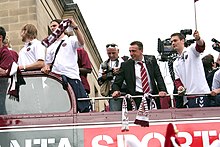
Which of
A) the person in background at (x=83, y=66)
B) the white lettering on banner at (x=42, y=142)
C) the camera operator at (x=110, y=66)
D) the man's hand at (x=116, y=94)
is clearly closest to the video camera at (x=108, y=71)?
the camera operator at (x=110, y=66)

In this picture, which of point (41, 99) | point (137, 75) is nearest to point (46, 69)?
point (41, 99)

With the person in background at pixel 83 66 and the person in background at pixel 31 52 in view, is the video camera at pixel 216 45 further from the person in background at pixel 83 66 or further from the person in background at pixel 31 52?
the person in background at pixel 31 52

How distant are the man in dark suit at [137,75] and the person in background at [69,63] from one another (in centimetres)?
52

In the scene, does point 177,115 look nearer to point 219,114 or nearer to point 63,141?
point 219,114

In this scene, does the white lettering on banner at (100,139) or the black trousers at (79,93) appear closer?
the white lettering on banner at (100,139)

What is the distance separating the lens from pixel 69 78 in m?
6.85

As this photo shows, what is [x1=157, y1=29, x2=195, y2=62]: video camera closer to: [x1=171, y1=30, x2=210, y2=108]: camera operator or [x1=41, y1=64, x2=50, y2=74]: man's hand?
[x1=171, y1=30, x2=210, y2=108]: camera operator

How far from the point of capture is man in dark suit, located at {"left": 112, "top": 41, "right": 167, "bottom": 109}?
7.13m

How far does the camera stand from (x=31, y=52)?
277 inches

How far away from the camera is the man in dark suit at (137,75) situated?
7.13 m

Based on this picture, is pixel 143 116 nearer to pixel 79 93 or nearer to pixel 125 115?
pixel 125 115

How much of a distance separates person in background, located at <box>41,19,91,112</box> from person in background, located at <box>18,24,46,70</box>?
0.15 metres

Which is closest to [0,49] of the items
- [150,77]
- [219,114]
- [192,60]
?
[150,77]

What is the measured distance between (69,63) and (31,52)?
0.56 meters
